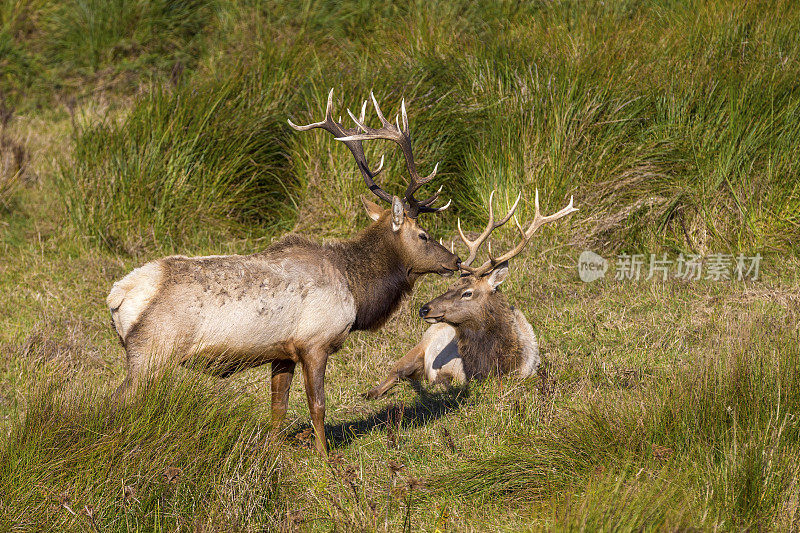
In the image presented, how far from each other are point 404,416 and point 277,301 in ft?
5.10

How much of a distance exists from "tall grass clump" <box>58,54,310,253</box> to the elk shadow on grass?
11.2 feet

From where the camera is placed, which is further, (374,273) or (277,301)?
(374,273)

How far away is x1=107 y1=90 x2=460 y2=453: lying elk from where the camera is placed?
5.09 m

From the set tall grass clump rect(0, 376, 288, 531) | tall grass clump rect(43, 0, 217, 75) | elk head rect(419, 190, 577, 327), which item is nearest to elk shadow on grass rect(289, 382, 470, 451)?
elk head rect(419, 190, 577, 327)

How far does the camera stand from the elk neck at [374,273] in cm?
593

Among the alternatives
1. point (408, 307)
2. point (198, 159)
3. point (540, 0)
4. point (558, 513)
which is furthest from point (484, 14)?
point (558, 513)

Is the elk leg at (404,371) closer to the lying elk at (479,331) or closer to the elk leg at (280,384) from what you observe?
the lying elk at (479,331)

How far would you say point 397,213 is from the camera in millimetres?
6215

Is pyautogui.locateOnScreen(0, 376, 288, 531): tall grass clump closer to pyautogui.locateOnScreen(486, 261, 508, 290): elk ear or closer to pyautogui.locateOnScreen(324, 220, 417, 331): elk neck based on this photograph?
pyautogui.locateOnScreen(324, 220, 417, 331): elk neck

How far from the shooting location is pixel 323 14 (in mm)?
13297

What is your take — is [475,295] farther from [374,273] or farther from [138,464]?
[138,464]

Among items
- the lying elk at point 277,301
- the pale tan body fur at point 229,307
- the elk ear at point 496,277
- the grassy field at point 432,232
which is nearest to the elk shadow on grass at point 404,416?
the grassy field at point 432,232
